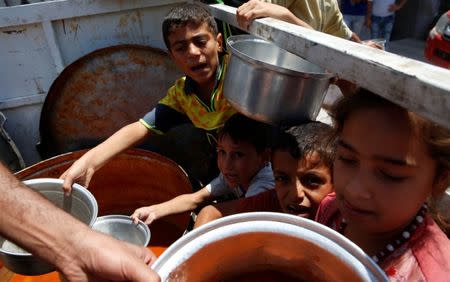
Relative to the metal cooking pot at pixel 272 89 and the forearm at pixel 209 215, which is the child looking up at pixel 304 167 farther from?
the forearm at pixel 209 215

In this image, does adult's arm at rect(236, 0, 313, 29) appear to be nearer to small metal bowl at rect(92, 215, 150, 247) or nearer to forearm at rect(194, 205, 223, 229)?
forearm at rect(194, 205, 223, 229)

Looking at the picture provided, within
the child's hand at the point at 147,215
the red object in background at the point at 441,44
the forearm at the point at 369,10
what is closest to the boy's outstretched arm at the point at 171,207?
the child's hand at the point at 147,215

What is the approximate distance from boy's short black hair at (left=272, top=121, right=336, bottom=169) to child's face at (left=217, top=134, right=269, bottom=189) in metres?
0.34

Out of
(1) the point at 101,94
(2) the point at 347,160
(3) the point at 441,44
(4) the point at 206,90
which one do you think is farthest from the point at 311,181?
(1) the point at 101,94

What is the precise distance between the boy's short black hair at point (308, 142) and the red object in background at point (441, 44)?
1554 millimetres

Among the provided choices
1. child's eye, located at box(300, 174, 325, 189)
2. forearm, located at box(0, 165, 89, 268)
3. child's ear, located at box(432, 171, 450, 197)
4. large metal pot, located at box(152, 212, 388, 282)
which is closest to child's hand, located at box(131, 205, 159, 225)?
child's eye, located at box(300, 174, 325, 189)

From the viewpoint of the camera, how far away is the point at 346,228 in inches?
46.4

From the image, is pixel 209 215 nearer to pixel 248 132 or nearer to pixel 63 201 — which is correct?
pixel 248 132

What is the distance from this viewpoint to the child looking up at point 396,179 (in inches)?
33.8

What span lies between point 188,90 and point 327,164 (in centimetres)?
104

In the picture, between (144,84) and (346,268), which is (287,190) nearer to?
(346,268)

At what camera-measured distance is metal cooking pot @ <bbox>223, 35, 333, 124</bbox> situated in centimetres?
138

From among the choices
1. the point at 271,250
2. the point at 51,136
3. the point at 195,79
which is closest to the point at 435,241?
the point at 271,250

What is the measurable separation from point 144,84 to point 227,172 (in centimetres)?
143
